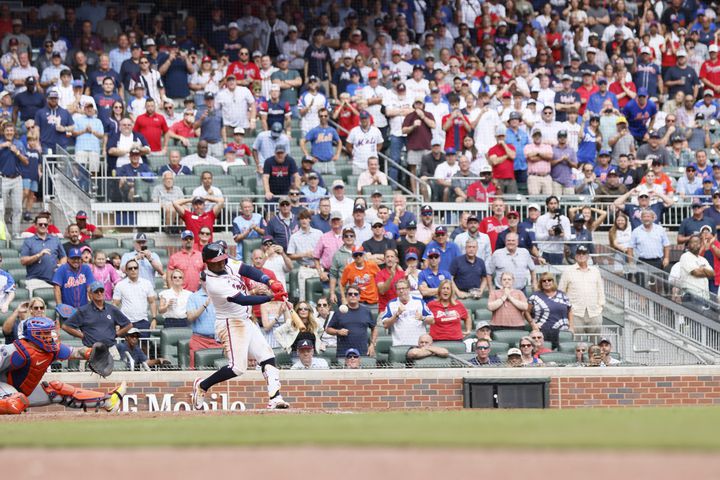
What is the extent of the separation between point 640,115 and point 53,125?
991 cm

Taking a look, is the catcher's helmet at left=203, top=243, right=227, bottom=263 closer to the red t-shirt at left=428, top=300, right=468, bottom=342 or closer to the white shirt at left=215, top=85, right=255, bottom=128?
the red t-shirt at left=428, top=300, right=468, bottom=342

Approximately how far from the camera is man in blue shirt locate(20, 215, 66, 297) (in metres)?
17.0

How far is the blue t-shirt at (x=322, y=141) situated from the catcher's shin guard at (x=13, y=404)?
28.5 feet

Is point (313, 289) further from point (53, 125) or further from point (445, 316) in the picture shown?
point (53, 125)

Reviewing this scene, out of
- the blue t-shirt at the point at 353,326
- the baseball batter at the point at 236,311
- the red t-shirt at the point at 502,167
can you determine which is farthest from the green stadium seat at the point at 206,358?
the red t-shirt at the point at 502,167

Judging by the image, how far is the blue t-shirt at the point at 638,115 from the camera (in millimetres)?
23438

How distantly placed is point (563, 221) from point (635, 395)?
3913 mm

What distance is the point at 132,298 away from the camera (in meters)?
16.4

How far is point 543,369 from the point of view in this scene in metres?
15.5

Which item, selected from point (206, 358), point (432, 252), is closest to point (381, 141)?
point (432, 252)

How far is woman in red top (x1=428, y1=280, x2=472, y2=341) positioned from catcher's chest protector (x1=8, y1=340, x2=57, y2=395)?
5186 mm

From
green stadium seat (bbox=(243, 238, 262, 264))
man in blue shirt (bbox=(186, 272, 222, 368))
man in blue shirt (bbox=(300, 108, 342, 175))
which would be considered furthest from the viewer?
man in blue shirt (bbox=(300, 108, 342, 175))

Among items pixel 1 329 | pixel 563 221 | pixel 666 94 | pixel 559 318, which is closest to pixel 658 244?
pixel 563 221

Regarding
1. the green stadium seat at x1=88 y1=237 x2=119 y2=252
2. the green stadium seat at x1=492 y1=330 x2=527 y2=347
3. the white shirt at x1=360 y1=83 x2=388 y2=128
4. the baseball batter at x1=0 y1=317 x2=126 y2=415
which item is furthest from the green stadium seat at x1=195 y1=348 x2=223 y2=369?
the white shirt at x1=360 y1=83 x2=388 y2=128
